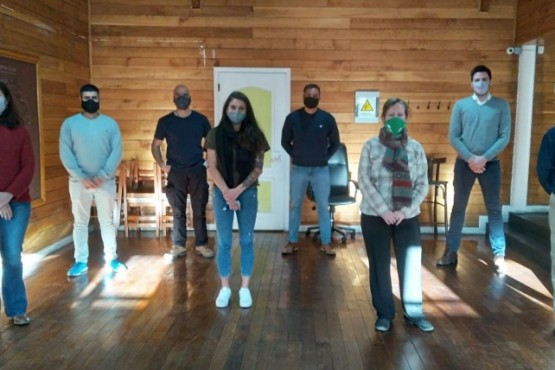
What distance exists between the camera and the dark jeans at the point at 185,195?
494cm

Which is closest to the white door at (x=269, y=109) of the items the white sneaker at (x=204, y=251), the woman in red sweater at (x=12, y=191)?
the white sneaker at (x=204, y=251)

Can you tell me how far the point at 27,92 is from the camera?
15.6ft

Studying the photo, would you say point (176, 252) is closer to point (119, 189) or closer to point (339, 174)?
point (119, 189)

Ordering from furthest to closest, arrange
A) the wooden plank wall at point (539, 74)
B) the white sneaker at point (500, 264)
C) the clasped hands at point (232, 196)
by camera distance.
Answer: the wooden plank wall at point (539, 74)
the white sneaker at point (500, 264)
the clasped hands at point (232, 196)

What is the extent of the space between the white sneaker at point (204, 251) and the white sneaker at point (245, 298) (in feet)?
4.47

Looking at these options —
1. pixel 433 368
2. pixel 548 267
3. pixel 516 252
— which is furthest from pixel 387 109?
pixel 516 252

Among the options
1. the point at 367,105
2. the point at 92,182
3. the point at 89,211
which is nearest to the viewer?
the point at 92,182

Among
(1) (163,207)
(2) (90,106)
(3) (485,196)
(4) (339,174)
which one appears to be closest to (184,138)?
(2) (90,106)

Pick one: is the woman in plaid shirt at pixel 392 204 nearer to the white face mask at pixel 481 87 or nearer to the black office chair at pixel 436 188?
A: the white face mask at pixel 481 87

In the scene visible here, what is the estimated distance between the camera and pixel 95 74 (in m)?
6.25

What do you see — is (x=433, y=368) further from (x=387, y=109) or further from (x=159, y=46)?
(x=159, y=46)

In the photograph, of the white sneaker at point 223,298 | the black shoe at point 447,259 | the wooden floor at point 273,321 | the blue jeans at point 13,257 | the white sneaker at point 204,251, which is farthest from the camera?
the white sneaker at point 204,251

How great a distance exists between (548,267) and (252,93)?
12.1ft

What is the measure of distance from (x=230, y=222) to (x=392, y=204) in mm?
1128
